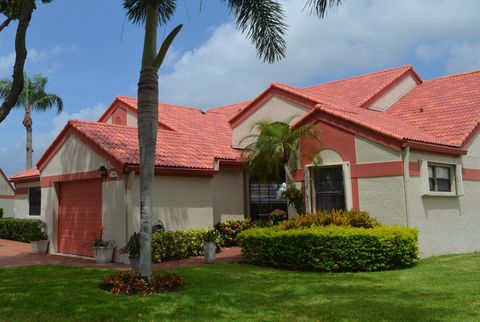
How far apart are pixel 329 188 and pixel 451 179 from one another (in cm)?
396

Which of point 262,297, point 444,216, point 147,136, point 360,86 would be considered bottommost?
point 262,297

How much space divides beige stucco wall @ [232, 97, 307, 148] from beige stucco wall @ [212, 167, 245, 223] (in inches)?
52.2

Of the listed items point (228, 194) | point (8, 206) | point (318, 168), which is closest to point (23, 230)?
point (228, 194)

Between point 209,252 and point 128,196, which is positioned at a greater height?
point 128,196

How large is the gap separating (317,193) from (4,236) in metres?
15.7

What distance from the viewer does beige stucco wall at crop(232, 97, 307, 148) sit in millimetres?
17453

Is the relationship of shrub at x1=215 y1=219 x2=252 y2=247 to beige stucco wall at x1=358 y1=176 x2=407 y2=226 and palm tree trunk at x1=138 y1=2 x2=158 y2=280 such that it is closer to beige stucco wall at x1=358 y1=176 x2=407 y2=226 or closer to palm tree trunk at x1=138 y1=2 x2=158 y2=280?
beige stucco wall at x1=358 y1=176 x2=407 y2=226

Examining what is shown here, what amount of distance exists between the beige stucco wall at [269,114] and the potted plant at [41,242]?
7.86 m

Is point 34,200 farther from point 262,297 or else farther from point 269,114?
point 262,297

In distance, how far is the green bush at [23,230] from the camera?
18484 millimetres

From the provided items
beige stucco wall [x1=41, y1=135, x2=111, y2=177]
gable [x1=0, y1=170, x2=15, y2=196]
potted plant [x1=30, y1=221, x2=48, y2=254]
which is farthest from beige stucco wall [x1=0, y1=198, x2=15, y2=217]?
beige stucco wall [x1=41, y1=135, x2=111, y2=177]

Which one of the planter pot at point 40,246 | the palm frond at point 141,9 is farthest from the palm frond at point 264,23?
the planter pot at point 40,246

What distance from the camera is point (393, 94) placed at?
66.3 feet

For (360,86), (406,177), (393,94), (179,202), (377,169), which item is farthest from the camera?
(360,86)
